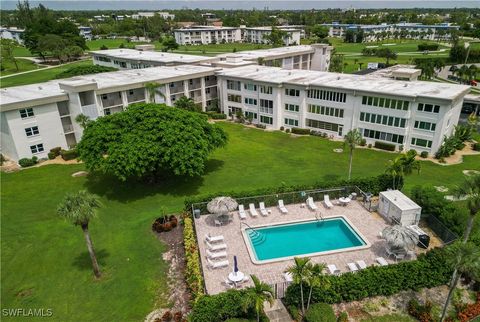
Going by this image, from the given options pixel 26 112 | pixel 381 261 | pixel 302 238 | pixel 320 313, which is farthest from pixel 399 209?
pixel 26 112

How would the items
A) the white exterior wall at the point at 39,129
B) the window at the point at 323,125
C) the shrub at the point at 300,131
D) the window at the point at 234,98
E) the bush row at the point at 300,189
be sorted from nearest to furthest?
the bush row at the point at 300,189 → the white exterior wall at the point at 39,129 → the window at the point at 323,125 → the shrub at the point at 300,131 → the window at the point at 234,98

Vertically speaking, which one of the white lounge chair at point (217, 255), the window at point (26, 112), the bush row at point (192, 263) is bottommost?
the white lounge chair at point (217, 255)

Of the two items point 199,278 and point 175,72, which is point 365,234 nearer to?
point 199,278

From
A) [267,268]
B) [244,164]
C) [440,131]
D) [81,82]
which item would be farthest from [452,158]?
[81,82]

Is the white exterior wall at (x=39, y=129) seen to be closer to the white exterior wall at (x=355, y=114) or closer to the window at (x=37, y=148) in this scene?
A: the window at (x=37, y=148)

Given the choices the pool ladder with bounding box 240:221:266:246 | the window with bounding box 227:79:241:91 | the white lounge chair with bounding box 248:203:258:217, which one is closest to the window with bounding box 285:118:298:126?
the window with bounding box 227:79:241:91

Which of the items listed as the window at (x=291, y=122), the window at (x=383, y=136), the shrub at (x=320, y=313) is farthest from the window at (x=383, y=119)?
the shrub at (x=320, y=313)

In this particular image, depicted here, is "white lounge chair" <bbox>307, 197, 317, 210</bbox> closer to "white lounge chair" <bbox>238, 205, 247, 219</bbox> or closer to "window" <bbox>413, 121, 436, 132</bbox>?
"white lounge chair" <bbox>238, 205, 247, 219</bbox>
